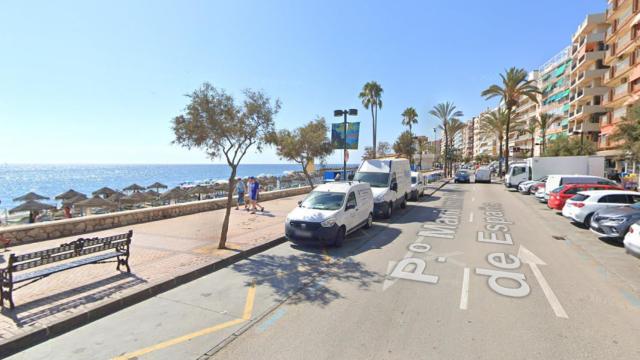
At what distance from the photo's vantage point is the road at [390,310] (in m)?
3.83

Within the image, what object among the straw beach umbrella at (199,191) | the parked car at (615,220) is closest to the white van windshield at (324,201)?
the parked car at (615,220)

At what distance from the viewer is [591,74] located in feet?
140

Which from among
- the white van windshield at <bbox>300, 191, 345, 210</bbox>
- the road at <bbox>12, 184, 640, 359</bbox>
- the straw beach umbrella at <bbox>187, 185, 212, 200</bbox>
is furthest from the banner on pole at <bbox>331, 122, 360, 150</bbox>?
the road at <bbox>12, 184, 640, 359</bbox>

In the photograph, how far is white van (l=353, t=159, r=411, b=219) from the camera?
510 inches

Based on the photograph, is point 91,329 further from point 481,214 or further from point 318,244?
point 481,214

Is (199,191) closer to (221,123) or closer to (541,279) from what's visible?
(221,123)

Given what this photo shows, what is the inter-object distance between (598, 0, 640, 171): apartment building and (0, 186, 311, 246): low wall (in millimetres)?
34989

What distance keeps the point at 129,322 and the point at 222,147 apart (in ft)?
16.0

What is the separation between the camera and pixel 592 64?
4306 cm

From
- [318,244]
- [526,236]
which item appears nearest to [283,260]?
[318,244]

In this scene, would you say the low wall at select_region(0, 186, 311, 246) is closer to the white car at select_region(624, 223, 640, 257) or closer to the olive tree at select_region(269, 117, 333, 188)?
the olive tree at select_region(269, 117, 333, 188)

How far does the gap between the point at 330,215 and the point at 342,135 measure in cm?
1395

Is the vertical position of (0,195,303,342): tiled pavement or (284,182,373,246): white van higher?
(284,182,373,246): white van

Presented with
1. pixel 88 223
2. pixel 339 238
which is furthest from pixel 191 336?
pixel 88 223
